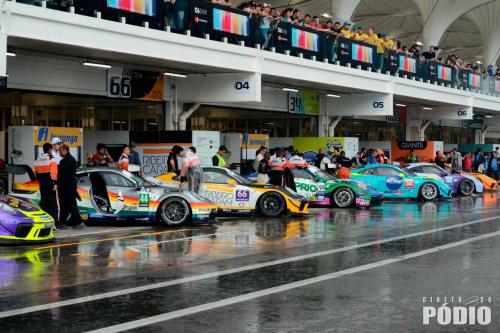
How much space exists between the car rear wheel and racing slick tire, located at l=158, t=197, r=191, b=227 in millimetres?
15394

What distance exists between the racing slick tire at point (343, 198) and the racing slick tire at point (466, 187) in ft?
27.6

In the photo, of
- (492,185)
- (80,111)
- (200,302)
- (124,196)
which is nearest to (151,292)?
(200,302)

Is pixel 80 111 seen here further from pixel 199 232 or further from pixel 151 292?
pixel 151 292

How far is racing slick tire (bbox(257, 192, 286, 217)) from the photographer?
1862cm

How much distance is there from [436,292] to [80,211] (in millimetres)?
9295

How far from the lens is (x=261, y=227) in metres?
16.2

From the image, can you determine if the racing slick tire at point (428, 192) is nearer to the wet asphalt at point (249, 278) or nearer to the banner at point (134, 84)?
the banner at point (134, 84)

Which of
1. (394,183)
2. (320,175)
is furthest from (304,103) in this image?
(320,175)

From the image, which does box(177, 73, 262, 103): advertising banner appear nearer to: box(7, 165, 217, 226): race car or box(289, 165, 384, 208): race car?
box(289, 165, 384, 208): race car

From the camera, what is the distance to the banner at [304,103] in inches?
1278

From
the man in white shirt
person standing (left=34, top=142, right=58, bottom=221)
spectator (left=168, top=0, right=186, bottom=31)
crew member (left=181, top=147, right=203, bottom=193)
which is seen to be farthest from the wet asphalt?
spectator (left=168, top=0, right=186, bottom=31)

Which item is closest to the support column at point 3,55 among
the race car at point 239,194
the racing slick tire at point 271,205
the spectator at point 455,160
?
the race car at point 239,194

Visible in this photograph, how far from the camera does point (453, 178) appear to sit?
1125 inches

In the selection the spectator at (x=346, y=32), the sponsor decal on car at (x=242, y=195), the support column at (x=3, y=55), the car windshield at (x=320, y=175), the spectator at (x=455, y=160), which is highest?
the spectator at (x=346, y=32)
